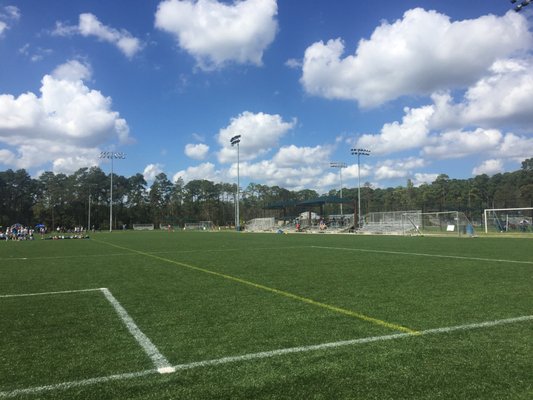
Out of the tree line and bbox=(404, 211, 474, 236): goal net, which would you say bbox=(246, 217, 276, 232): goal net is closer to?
the tree line

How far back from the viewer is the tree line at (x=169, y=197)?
345 feet

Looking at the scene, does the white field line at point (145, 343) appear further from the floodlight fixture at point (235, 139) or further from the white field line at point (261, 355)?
the floodlight fixture at point (235, 139)

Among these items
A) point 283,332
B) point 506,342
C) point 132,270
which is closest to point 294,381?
point 283,332

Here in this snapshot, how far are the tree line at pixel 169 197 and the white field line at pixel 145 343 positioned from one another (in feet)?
266

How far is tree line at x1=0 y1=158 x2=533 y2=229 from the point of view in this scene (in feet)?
345

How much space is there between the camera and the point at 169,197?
5281 inches

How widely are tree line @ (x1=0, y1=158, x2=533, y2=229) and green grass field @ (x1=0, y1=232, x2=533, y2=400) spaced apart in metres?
79.3

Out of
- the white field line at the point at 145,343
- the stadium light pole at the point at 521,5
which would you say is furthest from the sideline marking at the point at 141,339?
the stadium light pole at the point at 521,5

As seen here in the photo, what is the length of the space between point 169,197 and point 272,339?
13316 cm

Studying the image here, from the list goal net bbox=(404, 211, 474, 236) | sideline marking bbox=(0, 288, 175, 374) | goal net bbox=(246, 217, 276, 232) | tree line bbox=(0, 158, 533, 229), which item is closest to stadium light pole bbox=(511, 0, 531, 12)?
goal net bbox=(404, 211, 474, 236)

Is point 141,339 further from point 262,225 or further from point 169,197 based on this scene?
point 169,197

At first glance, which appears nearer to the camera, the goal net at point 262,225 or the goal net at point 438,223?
the goal net at point 438,223

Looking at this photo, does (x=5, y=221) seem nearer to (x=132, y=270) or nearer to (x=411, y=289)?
(x=132, y=270)

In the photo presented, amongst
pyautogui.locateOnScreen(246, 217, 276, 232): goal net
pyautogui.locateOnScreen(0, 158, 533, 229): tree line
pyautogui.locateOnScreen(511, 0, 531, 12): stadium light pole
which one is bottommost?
pyautogui.locateOnScreen(246, 217, 276, 232): goal net
